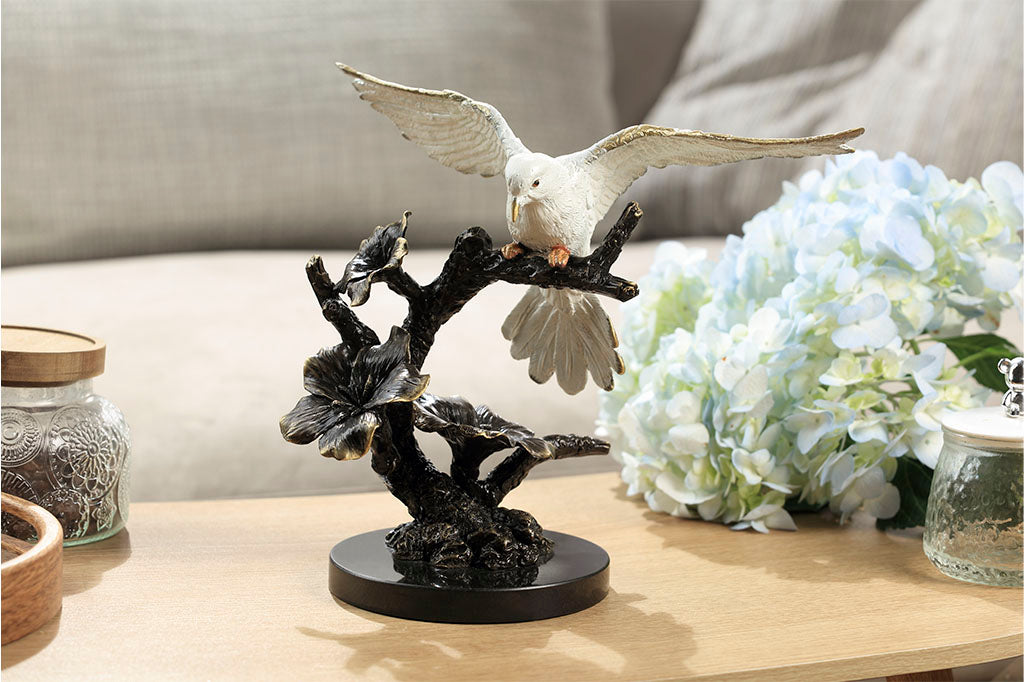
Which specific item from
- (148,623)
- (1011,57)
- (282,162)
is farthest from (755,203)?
(148,623)

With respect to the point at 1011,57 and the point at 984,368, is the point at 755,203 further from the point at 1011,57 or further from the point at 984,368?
the point at 984,368

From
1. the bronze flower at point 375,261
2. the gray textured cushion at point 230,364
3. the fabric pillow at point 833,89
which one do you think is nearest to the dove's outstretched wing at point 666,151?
the bronze flower at point 375,261

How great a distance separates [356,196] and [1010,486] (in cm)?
113

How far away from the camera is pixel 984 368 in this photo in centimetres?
88

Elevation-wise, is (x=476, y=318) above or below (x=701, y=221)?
below

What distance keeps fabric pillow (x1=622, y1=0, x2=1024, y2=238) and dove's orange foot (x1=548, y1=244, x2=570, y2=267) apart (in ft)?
2.97

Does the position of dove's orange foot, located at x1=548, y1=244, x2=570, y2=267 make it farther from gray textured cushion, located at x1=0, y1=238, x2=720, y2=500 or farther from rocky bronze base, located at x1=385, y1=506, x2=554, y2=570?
gray textured cushion, located at x1=0, y1=238, x2=720, y2=500

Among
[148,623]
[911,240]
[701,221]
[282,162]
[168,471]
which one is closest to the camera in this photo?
[148,623]

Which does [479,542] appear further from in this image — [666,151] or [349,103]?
[349,103]

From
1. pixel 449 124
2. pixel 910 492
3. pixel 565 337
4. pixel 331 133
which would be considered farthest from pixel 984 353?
pixel 331 133

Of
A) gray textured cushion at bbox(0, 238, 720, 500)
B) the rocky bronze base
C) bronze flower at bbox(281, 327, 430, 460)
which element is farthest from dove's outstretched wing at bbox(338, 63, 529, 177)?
gray textured cushion at bbox(0, 238, 720, 500)

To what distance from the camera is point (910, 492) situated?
2.70 feet

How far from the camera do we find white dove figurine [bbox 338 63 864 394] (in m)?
0.63

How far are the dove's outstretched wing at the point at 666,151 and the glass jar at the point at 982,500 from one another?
0.22m
